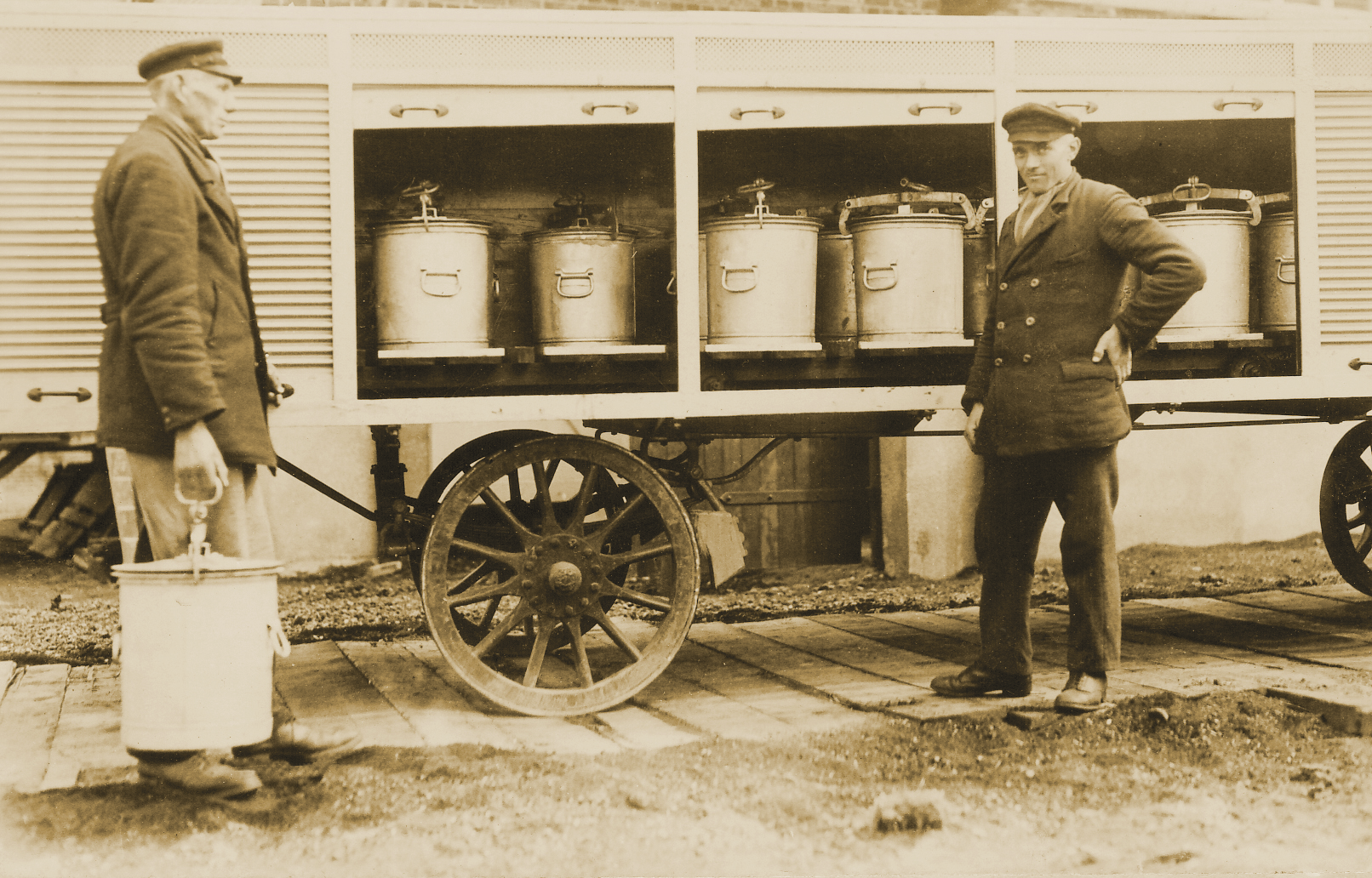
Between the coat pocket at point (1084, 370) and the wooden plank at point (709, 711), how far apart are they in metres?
1.51

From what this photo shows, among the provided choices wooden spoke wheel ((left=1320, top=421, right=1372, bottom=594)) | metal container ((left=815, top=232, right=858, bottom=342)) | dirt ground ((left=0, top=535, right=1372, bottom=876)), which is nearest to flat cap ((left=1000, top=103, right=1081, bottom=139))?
metal container ((left=815, top=232, right=858, bottom=342))

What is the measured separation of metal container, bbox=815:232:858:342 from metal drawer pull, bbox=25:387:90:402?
259 cm

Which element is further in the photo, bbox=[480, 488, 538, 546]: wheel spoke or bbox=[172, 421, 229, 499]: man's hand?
bbox=[480, 488, 538, 546]: wheel spoke

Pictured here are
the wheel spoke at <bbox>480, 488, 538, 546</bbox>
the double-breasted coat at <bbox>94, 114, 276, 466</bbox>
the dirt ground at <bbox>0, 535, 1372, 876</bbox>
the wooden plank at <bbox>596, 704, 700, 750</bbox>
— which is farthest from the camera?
the wheel spoke at <bbox>480, 488, 538, 546</bbox>

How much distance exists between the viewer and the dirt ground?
3270 mm

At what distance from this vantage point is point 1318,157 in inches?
200

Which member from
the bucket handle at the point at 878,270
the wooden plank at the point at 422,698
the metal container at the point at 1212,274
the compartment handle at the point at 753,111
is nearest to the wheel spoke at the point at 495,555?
the wooden plank at the point at 422,698

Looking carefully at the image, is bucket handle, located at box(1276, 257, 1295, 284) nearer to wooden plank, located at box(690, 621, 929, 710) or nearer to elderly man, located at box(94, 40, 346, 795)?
wooden plank, located at box(690, 621, 929, 710)

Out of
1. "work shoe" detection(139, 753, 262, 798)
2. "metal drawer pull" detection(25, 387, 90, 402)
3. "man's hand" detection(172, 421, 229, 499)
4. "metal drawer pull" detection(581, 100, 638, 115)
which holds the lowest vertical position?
"work shoe" detection(139, 753, 262, 798)

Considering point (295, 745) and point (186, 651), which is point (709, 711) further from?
point (186, 651)

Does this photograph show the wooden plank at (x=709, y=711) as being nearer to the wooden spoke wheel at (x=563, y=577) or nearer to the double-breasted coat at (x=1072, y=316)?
the wooden spoke wheel at (x=563, y=577)

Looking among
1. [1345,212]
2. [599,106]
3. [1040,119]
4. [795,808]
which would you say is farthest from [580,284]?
[1345,212]

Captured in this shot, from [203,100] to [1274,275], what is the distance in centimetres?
404

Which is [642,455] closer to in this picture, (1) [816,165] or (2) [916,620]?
(1) [816,165]
